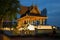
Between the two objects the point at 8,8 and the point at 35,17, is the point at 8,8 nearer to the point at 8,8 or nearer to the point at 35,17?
the point at 8,8

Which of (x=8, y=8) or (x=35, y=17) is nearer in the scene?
(x=8, y=8)

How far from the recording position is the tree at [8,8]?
18.6m

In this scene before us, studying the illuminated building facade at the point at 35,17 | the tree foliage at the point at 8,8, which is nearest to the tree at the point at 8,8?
the tree foliage at the point at 8,8

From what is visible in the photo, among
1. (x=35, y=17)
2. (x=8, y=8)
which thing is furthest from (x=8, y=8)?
(x=35, y=17)

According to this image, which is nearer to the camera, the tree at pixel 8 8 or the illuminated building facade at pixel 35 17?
the tree at pixel 8 8

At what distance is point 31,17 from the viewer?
4044cm

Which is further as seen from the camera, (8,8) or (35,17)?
(35,17)

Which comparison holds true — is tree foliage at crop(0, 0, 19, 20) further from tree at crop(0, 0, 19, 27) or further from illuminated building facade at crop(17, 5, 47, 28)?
illuminated building facade at crop(17, 5, 47, 28)

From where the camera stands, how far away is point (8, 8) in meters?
19.9

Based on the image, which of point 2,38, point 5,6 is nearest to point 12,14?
point 5,6

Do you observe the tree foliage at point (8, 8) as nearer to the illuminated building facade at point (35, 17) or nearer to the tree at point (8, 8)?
the tree at point (8, 8)

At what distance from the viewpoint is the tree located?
18578 millimetres

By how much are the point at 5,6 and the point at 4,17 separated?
6.97 ft

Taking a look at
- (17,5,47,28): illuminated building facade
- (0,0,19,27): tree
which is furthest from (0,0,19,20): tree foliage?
(17,5,47,28): illuminated building facade
